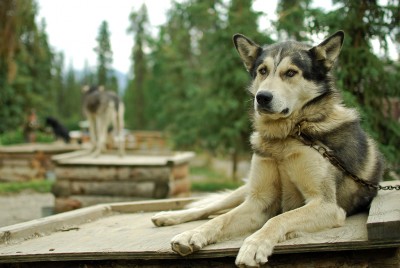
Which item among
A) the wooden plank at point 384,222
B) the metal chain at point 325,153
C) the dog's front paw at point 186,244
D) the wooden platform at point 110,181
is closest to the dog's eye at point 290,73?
the metal chain at point 325,153

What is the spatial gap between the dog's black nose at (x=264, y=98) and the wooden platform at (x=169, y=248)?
959mm

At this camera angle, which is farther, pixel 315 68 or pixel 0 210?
pixel 0 210

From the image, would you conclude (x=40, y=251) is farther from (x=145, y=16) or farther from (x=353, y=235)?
(x=145, y=16)

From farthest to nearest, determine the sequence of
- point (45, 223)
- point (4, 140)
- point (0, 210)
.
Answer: point (4, 140) < point (0, 210) < point (45, 223)

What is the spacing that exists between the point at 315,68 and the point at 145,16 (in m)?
45.0

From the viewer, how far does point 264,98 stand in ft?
11.7

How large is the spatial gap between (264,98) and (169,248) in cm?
121

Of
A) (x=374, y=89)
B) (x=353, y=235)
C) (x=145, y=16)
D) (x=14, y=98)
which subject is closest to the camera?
(x=353, y=235)

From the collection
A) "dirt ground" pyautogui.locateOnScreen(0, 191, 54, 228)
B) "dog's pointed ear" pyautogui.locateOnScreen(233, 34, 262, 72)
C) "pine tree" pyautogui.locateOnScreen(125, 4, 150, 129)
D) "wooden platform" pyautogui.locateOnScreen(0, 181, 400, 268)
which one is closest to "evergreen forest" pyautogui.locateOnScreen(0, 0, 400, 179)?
"dog's pointed ear" pyautogui.locateOnScreen(233, 34, 262, 72)

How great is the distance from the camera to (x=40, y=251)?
3.56 m

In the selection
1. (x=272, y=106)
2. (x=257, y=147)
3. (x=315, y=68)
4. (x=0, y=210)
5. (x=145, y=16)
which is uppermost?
(x=145, y=16)

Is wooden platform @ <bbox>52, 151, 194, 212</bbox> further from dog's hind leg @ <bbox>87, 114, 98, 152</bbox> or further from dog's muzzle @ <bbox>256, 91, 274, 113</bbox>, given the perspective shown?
dog's muzzle @ <bbox>256, 91, 274, 113</bbox>

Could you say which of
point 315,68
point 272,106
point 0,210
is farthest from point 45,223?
point 0,210

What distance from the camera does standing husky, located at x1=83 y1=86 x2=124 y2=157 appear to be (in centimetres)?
1146
